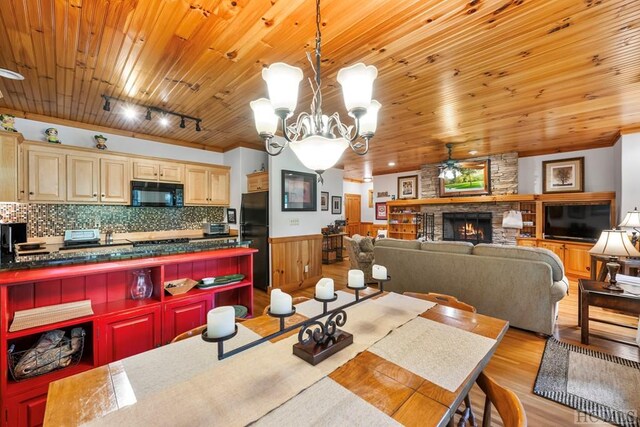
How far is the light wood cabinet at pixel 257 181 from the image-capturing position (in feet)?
14.4

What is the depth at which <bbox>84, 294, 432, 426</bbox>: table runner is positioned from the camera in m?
0.79

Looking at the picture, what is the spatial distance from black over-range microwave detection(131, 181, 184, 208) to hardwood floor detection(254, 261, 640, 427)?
218 cm

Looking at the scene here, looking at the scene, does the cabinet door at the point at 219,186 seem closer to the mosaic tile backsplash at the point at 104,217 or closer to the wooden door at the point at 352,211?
the mosaic tile backsplash at the point at 104,217

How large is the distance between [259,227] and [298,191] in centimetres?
90

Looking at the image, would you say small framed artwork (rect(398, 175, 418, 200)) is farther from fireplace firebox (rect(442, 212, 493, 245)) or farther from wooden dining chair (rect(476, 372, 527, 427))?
wooden dining chair (rect(476, 372, 527, 427))

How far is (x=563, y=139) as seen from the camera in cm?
469

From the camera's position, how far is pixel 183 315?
2.11 metres

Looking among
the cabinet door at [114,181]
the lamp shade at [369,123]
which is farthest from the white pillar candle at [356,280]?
the cabinet door at [114,181]

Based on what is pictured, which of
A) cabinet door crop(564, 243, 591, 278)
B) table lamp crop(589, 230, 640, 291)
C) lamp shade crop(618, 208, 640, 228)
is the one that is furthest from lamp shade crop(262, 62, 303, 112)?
cabinet door crop(564, 243, 591, 278)

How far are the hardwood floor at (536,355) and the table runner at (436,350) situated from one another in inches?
35.9

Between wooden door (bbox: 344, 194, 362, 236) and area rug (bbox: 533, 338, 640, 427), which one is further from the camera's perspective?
wooden door (bbox: 344, 194, 362, 236)

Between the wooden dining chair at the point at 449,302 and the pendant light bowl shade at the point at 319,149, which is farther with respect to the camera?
the wooden dining chair at the point at 449,302

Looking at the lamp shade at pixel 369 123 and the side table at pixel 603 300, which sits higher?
the lamp shade at pixel 369 123

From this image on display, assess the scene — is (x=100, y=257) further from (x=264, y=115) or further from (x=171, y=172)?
(x=171, y=172)
